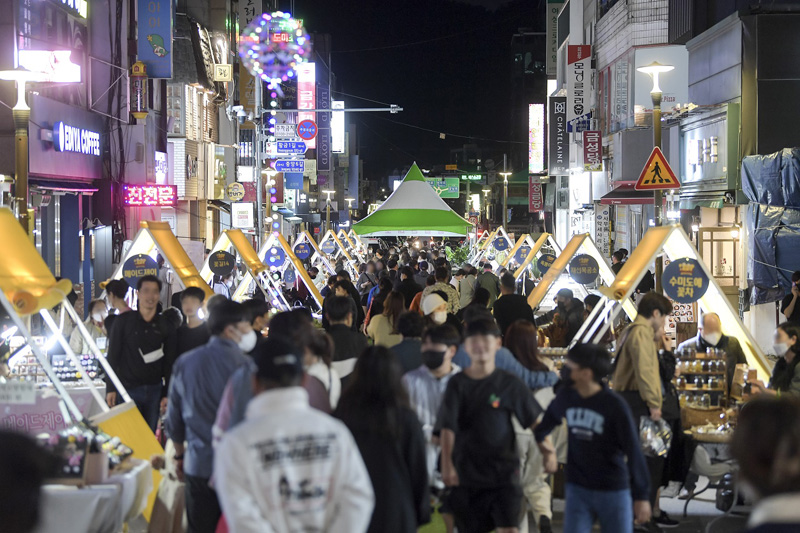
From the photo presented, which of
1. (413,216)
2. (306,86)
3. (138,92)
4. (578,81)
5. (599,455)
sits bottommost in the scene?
(599,455)

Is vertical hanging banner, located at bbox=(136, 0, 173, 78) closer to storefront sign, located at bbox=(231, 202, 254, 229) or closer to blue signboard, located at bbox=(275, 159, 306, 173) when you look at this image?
storefront sign, located at bbox=(231, 202, 254, 229)

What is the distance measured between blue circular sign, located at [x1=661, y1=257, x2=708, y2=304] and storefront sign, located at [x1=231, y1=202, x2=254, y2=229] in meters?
33.4

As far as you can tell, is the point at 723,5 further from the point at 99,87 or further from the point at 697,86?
the point at 99,87

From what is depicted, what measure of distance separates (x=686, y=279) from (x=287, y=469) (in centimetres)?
689

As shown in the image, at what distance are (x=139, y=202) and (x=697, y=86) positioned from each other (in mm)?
14720

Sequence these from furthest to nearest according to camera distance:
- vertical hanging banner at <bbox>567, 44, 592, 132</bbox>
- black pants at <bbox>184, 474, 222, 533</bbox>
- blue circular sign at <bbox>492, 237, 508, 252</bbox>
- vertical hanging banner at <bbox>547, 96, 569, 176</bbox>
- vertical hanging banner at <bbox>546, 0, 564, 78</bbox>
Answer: vertical hanging banner at <bbox>546, 0, 564, 78</bbox> → vertical hanging banner at <bbox>547, 96, 569, 176</bbox> → vertical hanging banner at <bbox>567, 44, 592, 132</bbox> → blue circular sign at <bbox>492, 237, 508, 252</bbox> → black pants at <bbox>184, 474, 222, 533</bbox>

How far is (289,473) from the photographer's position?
13.2 feet

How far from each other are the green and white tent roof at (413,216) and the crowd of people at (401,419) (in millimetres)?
9543

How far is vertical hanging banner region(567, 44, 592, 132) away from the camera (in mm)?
42469

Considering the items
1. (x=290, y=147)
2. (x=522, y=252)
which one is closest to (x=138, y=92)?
(x=522, y=252)

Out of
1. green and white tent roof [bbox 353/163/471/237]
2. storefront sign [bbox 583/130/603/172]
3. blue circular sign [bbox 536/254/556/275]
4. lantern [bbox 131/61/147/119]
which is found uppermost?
lantern [bbox 131/61/147/119]

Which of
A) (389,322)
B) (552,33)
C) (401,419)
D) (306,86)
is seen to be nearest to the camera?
(401,419)

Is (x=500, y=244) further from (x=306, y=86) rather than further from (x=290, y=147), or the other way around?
(x=306, y=86)

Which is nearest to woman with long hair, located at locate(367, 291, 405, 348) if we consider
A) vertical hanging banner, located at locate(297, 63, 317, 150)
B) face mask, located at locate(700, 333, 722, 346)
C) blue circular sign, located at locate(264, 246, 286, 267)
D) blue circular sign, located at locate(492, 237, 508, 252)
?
face mask, located at locate(700, 333, 722, 346)
